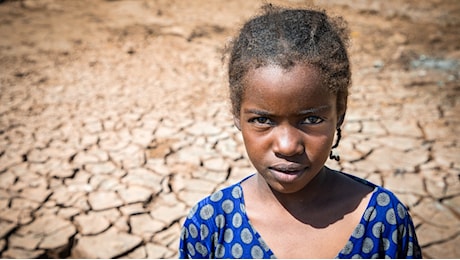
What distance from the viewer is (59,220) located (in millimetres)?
2457

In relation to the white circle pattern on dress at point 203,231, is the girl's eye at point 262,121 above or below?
above

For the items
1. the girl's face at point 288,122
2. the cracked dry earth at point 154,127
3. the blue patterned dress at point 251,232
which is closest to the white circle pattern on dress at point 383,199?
the blue patterned dress at point 251,232

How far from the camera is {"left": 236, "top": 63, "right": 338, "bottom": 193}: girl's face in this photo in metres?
1.04

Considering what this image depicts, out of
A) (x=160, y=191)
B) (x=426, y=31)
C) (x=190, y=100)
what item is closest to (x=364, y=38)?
(x=426, y=31)

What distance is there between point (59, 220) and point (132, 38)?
305 centimetres

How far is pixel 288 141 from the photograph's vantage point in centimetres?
107

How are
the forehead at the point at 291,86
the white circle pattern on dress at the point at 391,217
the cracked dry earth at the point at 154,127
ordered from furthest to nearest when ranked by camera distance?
1. the cracked dry earth at the point at 154,127
2. the white circle pattern on dress at the point at 391,217
3. the forehead at the point at 291,86

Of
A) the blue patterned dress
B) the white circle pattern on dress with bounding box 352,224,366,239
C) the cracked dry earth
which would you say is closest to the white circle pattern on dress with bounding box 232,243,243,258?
the blue patterned dress

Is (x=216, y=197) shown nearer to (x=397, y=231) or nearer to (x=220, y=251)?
(x=220, y=251)

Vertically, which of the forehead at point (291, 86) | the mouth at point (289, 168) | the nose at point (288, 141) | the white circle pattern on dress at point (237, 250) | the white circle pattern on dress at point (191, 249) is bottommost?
the white circle pattern on dress at point (191, 249)

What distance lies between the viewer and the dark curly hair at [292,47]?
1055mm

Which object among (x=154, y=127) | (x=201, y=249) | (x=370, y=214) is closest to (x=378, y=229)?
(x=370, y=214)

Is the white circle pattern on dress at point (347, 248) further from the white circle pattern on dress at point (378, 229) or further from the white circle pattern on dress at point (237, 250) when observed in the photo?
the white circle pattern on dress at point (237, 250)

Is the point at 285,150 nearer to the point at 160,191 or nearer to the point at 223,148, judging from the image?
the point at 160,191
